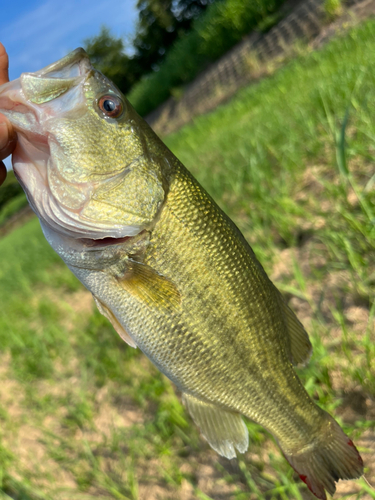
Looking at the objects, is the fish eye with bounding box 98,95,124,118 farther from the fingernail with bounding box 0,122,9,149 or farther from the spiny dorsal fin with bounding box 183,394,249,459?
the spiny dorsal fin with bounding box 183,394,249,459

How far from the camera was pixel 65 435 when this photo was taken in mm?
2600

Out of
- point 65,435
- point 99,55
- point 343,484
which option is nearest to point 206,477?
point 343,484

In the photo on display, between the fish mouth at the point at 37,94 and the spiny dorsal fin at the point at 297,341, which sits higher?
the fish mouth at the point at 37,94

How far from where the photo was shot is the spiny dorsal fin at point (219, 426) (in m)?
1.42

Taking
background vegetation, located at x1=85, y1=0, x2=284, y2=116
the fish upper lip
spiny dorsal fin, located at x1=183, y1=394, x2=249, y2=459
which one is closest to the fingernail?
the fish upper lip

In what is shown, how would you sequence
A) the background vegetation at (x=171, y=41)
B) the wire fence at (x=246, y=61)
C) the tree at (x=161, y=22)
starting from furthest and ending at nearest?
the tree at (x=161, y=22), the background vegetation at (x=171, y=41), the wire fence at (x=246, y=61)

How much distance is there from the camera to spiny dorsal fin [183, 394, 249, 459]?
1.42m

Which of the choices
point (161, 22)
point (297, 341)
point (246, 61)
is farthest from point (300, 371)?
point (161, 22)

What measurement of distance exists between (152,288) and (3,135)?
708mm

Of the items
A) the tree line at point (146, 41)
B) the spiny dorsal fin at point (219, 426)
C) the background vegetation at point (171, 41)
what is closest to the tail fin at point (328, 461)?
the spiny dorsal fin at point (219, 426)

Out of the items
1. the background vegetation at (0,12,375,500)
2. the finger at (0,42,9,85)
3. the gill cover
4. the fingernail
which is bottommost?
the background vegetation at (0,12,375,500)

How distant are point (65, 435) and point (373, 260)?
7.90 feet

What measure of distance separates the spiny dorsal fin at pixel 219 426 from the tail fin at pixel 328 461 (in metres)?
0.20

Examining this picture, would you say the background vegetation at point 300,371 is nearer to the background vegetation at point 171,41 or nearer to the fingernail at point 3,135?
the fingernail at point 3,135
